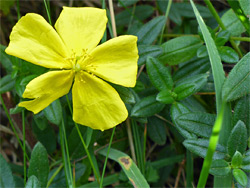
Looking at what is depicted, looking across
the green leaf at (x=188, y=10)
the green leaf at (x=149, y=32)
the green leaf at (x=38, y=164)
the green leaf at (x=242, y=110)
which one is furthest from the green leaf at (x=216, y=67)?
the green leaf at (x=38, y=164)

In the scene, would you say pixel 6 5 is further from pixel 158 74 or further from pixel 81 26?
pixel 158 74

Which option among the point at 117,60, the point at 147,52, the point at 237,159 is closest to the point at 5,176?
the point at 117,60

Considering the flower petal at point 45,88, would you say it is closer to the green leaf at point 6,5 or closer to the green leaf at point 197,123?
the green leaf at point 197,123

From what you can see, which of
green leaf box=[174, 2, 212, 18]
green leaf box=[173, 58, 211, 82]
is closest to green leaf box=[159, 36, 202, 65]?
green leaf box=[173, 58, 211, 82]

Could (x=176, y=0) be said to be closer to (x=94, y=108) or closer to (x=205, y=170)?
(x=94, y=108)

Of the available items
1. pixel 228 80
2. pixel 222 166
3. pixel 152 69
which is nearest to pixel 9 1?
pixel 152 69

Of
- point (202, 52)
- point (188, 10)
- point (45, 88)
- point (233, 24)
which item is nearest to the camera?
point (45, 88)

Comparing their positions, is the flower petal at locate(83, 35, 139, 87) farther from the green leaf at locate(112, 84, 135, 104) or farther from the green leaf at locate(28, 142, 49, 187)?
the green leaf at locate(28, 142, 49, 187)
